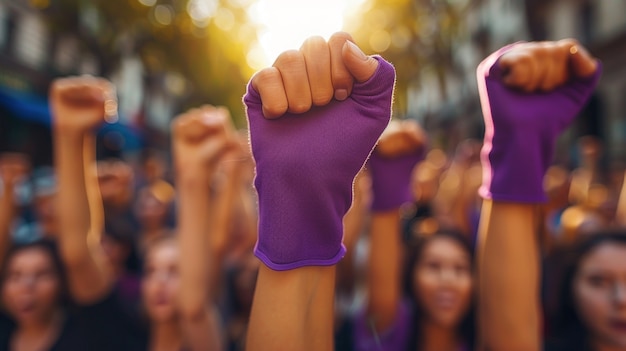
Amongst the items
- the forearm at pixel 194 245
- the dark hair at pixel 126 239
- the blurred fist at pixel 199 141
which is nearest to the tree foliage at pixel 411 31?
the dark hair at pixel 126 239

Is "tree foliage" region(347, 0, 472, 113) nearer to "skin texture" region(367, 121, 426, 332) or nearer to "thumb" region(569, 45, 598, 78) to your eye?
"skin texture" region(367, 121, 426, 332)

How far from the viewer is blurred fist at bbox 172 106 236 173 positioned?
1720 millimetres

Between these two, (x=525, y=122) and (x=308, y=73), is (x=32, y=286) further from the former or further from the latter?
(x=525, y=122)

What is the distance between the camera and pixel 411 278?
2.01 meters

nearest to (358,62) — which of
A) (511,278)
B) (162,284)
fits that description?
(511,278)

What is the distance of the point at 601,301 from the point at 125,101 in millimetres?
19972

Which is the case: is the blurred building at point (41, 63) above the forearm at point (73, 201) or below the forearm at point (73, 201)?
above

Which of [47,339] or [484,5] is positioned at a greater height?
[484,5]

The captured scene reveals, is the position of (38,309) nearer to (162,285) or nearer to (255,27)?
(162,285)

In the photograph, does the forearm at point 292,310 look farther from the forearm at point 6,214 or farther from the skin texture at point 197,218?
the forearm at point 6,214

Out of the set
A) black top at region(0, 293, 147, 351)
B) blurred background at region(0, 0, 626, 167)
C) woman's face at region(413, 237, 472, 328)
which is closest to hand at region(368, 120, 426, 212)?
woman's face at region(413, 237, 472, 328)

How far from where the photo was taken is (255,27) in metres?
13.7

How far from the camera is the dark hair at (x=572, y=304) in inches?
62.7

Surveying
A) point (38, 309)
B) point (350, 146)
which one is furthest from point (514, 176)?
point (38, 309)
